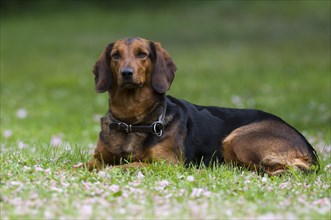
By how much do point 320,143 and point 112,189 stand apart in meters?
6.58

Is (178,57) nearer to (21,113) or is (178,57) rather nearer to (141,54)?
(21,113)

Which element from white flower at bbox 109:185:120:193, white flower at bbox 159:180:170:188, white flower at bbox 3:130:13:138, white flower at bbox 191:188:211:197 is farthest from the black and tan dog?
white flower at bbox 3:130:13:138

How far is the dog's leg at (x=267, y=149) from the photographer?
906 centimetres

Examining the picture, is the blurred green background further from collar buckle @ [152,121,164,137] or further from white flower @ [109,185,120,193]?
white flower @ [109,185,120,193]

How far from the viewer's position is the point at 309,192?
24.7 feet

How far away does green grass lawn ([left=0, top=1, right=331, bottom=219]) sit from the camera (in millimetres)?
6812

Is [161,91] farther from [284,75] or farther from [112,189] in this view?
[284,75]

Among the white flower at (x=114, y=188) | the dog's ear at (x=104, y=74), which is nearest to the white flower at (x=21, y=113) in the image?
the dog's ear at (x=104, y=74)

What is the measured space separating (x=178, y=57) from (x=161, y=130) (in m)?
18.7

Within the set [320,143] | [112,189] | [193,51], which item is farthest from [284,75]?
[112,189]

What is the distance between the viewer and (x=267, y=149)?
916cm

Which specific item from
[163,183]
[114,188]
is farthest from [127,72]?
[114,188]

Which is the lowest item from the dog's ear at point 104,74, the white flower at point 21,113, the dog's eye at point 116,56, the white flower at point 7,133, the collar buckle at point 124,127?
the white flower at point 21,113

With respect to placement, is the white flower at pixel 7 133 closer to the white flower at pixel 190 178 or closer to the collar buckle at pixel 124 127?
the collar buckle at pixel 124 127
